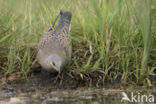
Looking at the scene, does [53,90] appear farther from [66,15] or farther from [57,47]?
[66,15]

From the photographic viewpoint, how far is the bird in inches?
260

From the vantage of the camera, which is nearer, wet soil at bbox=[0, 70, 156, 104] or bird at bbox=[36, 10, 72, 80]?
wet soil at bbox=[0, 70, 156, 104]

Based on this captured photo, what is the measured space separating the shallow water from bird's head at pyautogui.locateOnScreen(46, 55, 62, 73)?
0.42 metres

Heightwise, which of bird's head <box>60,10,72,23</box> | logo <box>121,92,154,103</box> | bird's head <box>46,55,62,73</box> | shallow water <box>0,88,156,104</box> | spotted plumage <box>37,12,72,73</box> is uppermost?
bird's head <box>60,10,72,23</box>

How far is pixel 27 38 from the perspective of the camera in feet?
24.1

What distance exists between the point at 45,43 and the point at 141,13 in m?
2.10

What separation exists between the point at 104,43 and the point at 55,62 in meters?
0.99

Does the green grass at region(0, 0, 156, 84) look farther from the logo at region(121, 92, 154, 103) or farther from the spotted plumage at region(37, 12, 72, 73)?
the logo at region(121, 92, 154, 103)

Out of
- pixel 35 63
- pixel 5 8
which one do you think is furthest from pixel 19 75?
pixel 5 8

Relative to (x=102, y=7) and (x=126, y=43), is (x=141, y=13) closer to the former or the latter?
(x=126, y=43)

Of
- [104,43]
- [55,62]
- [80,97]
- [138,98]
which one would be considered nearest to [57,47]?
[55,62]

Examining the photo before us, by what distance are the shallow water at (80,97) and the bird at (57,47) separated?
19.7 inches

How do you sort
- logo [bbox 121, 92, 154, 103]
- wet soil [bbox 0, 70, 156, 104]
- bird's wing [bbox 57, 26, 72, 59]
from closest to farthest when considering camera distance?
logo [bbox 121, 92, 154, 103]
wet soil [bbox 0, 70, 156, 104]
bird's wing [bbox 57, 26, 72, 59]

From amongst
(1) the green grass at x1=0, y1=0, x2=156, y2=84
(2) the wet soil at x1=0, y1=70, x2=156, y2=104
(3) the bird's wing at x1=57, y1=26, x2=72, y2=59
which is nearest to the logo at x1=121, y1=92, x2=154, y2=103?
(2) the wet soil at x1=0, y1=70, x2=156, y2=104
